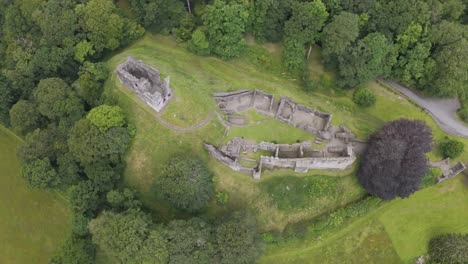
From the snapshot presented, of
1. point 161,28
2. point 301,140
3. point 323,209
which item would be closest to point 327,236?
point 323,209

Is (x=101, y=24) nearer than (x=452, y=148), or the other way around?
(x=452, y=148)

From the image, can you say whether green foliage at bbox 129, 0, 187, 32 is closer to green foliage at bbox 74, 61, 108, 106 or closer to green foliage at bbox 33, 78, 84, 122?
green foliage at bbox 74, 61, 108, 106

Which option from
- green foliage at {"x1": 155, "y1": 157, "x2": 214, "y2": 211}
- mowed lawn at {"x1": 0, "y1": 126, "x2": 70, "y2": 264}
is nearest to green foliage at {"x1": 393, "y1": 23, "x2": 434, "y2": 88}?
green foliage at {"x1": 155, "y1": 157, "x2": 214, "y2": 211}

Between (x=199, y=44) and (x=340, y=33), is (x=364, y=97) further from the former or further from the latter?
(x=199, y=44)

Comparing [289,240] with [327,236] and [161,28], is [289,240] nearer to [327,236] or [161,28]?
[327,236]

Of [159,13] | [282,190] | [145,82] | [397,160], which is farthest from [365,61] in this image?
[159,13]

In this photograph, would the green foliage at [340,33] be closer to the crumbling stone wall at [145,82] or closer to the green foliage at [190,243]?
the crumbling stone wall at [145,82]
